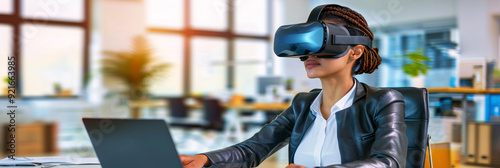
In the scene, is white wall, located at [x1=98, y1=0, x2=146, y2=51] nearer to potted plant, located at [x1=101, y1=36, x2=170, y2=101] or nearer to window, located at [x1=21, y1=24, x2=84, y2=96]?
potted plant, located at [x1=101, y1=36, x2=170, y2=101]

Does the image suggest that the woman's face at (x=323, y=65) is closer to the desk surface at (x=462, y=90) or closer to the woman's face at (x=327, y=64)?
the woman's face at (x=327, y=64)

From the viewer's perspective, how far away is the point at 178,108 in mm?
6395

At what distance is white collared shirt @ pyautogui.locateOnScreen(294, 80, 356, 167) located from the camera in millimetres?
1102

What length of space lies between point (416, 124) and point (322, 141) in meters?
0.23

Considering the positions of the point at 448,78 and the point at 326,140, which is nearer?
the point at 326,140

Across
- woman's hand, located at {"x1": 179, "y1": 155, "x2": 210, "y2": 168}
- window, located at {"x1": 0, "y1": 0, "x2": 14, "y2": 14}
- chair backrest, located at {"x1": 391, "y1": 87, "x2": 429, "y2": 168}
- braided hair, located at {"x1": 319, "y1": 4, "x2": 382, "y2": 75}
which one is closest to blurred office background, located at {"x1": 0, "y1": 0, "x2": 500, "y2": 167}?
window, located at {"x1": 0, "y1": 0, "x2": 14, "y2": 14}

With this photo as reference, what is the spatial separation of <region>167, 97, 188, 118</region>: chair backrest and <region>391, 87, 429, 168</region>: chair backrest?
5.31m

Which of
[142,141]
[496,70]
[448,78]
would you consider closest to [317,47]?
[142,141]

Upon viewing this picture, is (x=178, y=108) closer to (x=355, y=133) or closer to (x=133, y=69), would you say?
(x=133, y=69)

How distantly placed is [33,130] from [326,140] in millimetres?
5324

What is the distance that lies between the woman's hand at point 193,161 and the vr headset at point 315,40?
0.93 ft

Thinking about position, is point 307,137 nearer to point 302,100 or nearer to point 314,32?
point 302,100

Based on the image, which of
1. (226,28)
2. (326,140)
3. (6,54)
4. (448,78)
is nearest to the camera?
(326,140)

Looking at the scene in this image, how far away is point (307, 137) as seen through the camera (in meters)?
1.15
